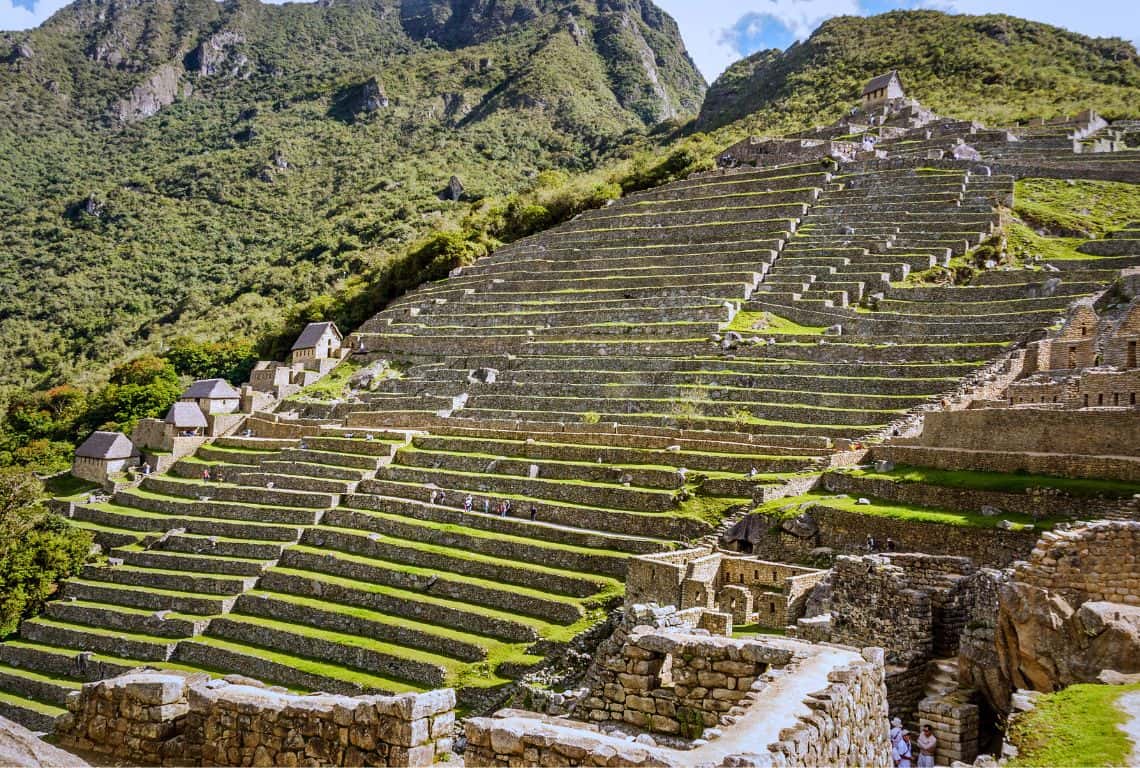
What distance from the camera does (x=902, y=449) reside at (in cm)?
1969

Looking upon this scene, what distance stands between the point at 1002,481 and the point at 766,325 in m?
18.4

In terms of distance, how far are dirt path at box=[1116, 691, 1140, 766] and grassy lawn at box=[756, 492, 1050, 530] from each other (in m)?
7.55

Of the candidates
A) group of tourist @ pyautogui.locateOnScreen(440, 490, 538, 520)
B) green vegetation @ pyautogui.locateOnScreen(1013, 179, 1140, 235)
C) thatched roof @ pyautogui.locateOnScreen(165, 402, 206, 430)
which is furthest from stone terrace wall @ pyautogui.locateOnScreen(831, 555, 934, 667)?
thatched roof @ pyautogui.locateOnScreen(165, 402, 206, 430)

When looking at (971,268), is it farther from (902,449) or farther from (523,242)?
(523,242)

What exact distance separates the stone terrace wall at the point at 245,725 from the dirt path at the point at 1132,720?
14.9 ft

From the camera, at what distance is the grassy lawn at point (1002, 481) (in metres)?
14.7

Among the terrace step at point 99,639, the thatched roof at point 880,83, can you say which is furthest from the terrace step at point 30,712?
the thatched roof at point 880,83

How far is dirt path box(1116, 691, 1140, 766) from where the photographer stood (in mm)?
6430

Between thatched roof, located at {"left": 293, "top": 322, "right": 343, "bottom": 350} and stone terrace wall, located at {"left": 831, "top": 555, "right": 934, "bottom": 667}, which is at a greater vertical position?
thatched roof, located at {"left": 293, "top": 322, "right": 343, "bottom": 350}

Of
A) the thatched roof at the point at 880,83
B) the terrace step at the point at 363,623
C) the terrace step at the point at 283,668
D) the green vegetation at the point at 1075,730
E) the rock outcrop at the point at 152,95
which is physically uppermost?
the rock outcrop at the point at 152,95

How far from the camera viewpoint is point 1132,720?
23.2ft

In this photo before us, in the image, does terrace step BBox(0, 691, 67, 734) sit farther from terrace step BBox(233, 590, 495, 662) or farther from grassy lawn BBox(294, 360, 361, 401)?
grassy lawn BBox(294, 360, 361, 401)

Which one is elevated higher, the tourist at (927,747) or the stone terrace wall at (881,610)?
the stone terrace wall at (881,610)

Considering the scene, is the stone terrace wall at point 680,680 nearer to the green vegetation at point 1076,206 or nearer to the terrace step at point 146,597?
the terrace step at point 146,597
